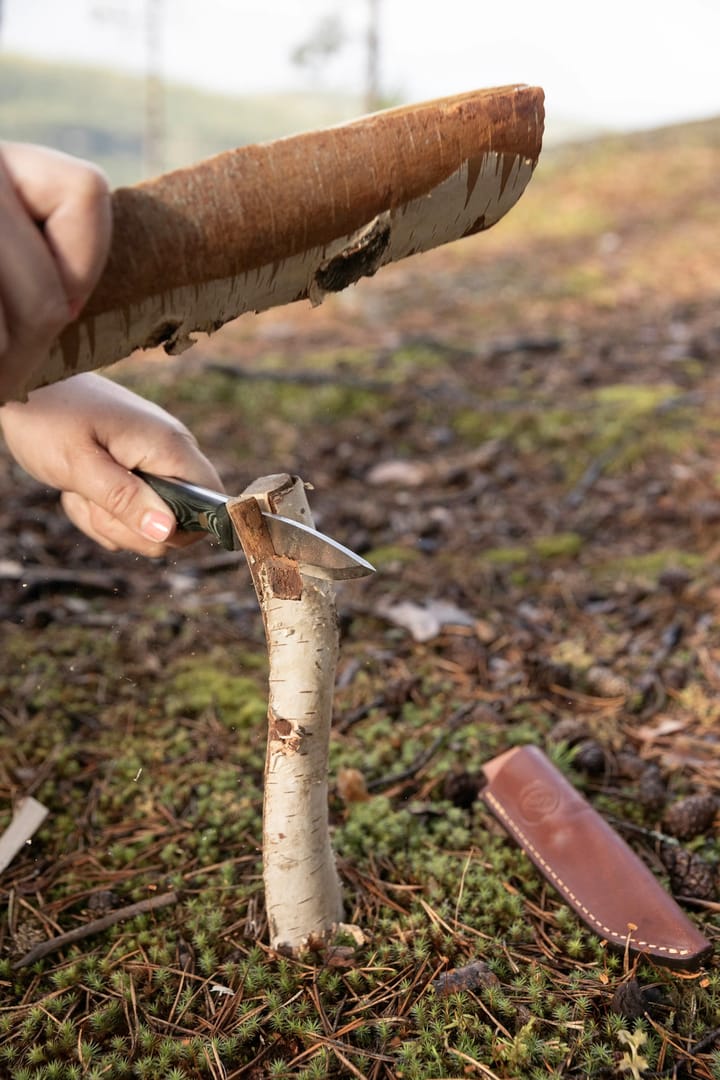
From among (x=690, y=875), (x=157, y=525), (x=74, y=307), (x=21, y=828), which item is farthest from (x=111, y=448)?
(x=690, y=875)

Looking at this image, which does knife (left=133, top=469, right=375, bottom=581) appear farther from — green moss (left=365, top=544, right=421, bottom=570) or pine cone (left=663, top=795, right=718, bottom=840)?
green moss (left=365, top=544, right=421, bottom=570)

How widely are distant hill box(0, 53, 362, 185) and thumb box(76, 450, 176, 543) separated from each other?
141 ft

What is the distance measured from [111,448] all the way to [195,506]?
370 millimetres

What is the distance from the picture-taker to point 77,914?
7.50 ft

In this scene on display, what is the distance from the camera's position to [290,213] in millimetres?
1485

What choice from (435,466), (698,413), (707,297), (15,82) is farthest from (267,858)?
(15,82)

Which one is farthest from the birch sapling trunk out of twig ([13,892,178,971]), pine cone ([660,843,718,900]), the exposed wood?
pine cone ([660,843,718,900])

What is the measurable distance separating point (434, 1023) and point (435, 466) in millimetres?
4218

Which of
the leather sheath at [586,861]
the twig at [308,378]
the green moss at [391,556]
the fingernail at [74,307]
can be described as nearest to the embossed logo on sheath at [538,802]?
the leather sheath at [586,861]

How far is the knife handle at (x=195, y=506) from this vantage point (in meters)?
1.79

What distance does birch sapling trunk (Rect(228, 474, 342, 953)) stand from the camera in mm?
1760

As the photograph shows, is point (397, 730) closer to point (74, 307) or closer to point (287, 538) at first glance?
point (287, 538)

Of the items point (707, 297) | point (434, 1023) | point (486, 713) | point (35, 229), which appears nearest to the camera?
point (35, 229)

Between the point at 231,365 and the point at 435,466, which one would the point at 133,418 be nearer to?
the point at 435,466
